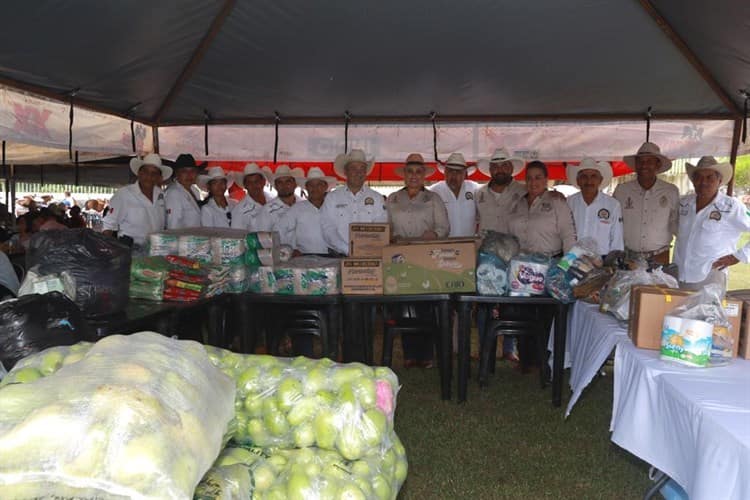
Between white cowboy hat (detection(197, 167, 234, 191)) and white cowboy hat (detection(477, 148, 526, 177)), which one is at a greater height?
white cowboy hat (detection(477, 148, 526, 177))

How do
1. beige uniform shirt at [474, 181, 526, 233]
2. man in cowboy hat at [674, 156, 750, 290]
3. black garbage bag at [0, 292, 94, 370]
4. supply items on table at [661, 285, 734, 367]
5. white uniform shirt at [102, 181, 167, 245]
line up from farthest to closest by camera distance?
beige uniform shirt at [474, 181, 526, 233], white uniform shirt at [102, 181, 167, 245], man in cowboy hat at [674, 156, 750, 290], supply items on table at [661, 285, 734, 367], black garbage bag at [0, 292, 94, 370]

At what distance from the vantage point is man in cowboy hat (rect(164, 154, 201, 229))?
17.7 feet

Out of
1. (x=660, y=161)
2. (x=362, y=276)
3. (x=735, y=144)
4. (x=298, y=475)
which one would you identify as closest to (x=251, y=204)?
(x=362, y=276)

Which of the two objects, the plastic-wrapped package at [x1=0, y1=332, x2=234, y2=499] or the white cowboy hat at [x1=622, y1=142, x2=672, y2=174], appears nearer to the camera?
the plastic-wrapped package at [x1=0, y1=332, x2=234, y2=499]

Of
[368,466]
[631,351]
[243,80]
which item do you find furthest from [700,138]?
[368,466]

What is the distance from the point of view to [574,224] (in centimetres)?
455

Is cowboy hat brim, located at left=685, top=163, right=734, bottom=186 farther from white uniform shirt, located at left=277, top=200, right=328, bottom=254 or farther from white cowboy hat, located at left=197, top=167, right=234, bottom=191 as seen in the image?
white cowboy hat, located at left=197, top=167, right=234, bottom=191

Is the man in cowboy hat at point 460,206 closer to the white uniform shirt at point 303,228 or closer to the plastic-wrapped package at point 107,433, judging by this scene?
the white uniform shirt at point 303,228

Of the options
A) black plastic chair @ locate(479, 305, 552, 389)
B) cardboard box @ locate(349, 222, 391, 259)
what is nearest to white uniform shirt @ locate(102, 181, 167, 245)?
cardboard box @ locate(349, 222, 391, 259)

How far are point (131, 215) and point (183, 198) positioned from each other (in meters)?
0.67

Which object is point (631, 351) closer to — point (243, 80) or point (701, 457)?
point (701, 457)

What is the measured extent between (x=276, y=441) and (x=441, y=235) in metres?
3.64

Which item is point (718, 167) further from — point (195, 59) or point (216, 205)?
point (216, 205)

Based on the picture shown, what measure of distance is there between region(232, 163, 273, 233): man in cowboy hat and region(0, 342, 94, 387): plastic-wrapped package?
433cm
